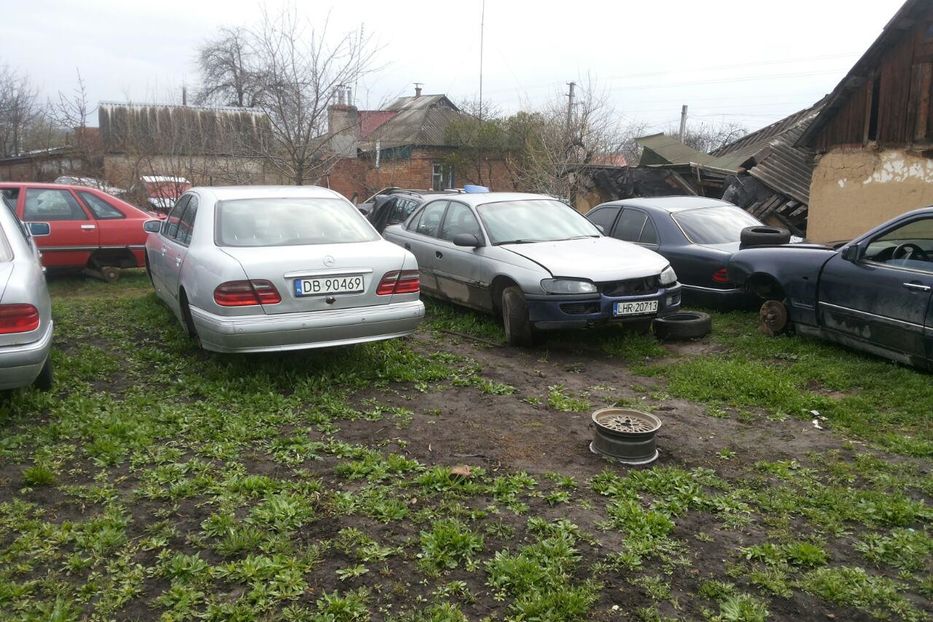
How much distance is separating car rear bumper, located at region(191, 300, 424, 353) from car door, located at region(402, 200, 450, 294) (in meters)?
2.59

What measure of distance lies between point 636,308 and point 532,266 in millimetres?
1060

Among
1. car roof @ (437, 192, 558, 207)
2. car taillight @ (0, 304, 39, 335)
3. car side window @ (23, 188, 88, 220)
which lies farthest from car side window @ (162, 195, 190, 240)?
car side window @ (23, 188, 88, 220)

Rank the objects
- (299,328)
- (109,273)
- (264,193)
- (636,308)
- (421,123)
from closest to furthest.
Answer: (299,328) < (264,193) < (636,308) < (109,273) < (421,123)

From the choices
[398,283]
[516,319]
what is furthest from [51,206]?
[516,319]

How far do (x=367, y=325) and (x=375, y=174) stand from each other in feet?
92.9

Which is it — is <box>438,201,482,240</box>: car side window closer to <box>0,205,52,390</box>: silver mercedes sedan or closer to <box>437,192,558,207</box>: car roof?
<box>437,192,558,207</box>: car roof

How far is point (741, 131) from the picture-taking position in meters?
44.9

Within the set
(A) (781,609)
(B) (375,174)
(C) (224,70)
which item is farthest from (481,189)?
(C) (224,70)

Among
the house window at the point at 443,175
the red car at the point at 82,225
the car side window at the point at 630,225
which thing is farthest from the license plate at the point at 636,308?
the house window at the point at 443,175

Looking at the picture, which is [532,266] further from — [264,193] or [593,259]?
[264,193]

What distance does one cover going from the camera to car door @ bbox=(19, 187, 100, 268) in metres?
9.79

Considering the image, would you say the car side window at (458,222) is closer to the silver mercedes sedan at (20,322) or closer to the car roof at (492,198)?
the car roof at (492,198)

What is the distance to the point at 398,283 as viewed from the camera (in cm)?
568

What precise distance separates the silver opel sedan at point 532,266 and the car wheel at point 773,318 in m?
0.98
